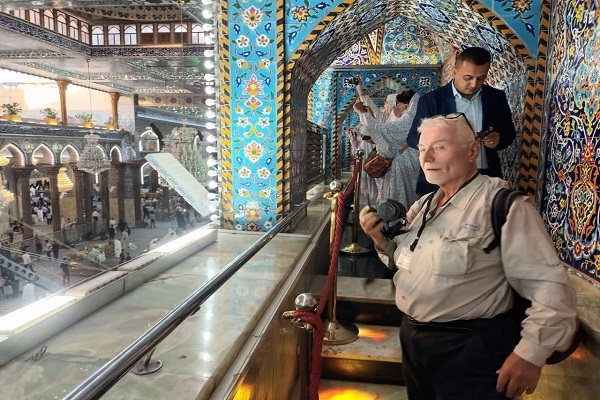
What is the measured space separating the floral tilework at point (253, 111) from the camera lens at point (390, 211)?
2.57 metres

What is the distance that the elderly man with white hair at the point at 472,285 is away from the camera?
56.1 inches

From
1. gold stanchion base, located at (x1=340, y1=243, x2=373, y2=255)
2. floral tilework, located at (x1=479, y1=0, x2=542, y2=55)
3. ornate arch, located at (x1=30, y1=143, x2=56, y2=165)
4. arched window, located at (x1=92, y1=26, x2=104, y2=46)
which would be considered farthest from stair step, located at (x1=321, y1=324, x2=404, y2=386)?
ornate arch, located at (x1=30, y1=143, x2=56, y2=165)

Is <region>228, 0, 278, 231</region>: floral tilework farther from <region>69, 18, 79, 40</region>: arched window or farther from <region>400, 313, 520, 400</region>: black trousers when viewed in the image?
<region>69, 18, 79, 40</region>: arched window

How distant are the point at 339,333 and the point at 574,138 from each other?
7.10 feet

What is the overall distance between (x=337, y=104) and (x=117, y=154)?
773 cm

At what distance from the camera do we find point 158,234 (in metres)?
13.6

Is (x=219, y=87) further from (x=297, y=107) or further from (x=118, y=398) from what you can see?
(x=118, y=398)

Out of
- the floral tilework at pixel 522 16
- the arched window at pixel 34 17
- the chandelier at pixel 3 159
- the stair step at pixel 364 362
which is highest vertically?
the arched window at pixel 34 17

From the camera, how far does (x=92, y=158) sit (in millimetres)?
14172

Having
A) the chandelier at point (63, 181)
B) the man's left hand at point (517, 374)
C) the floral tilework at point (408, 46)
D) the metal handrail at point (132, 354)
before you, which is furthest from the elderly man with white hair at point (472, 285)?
the chandelier at point (63, 181)

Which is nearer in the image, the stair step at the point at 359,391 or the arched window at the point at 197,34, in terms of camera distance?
the stair step at the point at 359,391

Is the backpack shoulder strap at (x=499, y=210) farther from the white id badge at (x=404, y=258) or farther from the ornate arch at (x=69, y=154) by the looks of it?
the ornate arch at (x=69, y=154)

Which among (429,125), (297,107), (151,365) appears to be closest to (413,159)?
(297,107)

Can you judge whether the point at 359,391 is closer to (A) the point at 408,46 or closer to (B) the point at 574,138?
(B) the point at 574,138
